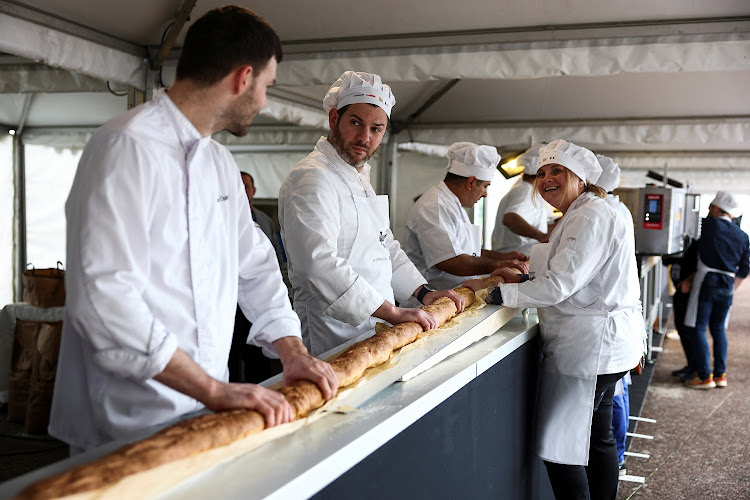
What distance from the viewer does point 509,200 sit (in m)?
5.31

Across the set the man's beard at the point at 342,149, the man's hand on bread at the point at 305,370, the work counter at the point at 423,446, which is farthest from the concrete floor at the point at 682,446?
the man's hand on bread at the point at 305,370

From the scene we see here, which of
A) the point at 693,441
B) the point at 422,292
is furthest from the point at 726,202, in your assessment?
the point at 422,292

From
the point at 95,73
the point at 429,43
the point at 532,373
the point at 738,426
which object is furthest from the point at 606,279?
the point at 738,426

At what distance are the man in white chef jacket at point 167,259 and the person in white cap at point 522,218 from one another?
3717 mm

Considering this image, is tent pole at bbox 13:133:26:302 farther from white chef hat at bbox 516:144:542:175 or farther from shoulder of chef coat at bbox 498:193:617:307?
shoulder of chef coat at bbox 498:193:617:307

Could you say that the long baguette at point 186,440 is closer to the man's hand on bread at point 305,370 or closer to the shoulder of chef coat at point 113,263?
the man's hand on bread at point 305,370

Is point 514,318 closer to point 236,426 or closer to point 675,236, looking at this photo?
point 236,426

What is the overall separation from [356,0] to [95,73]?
1.34 metres

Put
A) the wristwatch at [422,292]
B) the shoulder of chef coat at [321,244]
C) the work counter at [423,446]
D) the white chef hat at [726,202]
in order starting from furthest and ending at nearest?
the white chef hat at [726,202] < the wristwatch at [422,292] < the shoulder of chef coat at [321,244] < the work counter at [423,446]

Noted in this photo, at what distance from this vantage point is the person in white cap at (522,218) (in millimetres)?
5055

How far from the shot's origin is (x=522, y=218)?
201 inches

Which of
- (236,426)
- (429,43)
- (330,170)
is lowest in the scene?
(236,426)

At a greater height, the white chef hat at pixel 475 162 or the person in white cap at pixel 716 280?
the white chef hat at pixel 475 162

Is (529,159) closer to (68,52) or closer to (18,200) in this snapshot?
(68,52)
